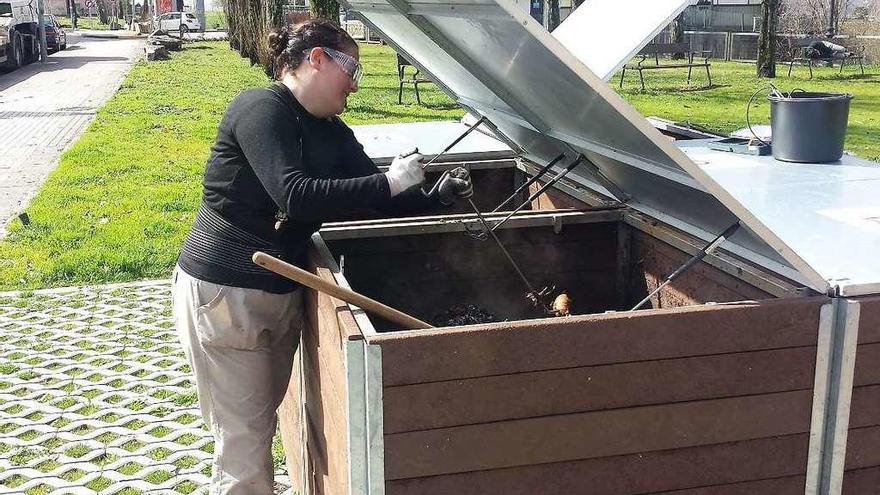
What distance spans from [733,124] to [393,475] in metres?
11.8

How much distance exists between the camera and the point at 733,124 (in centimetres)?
1276

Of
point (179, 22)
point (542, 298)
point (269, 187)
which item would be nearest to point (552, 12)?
point (542, 298)

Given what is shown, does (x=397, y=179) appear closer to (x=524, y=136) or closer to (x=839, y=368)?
(x=839, y=368)

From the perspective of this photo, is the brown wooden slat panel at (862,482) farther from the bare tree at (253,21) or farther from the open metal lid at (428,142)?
the bare tree at (253,21)

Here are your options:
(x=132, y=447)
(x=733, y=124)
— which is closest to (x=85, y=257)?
(x=132, y=447)

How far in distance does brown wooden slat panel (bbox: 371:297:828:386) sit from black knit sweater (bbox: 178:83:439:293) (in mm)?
585

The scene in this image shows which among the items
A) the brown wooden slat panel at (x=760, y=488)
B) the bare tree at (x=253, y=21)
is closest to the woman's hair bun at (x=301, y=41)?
the brown wooden slat panel at (x=760, y=488)

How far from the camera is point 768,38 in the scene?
787 inches

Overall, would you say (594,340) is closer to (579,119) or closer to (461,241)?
(579,119)

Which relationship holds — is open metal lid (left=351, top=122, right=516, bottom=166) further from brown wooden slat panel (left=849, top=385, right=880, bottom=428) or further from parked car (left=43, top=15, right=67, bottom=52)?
parked car (left=43, top=15, right=67, bottom=52)

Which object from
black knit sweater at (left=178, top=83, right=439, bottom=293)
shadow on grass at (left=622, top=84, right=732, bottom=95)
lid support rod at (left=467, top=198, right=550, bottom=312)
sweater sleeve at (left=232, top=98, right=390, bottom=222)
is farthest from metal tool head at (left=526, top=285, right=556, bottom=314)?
shadow on grass at (left=622, top=84, right=732, bottom=95)

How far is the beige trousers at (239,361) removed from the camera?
104 inches

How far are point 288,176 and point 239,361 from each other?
2.25 feet

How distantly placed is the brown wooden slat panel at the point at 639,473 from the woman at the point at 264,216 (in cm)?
77
